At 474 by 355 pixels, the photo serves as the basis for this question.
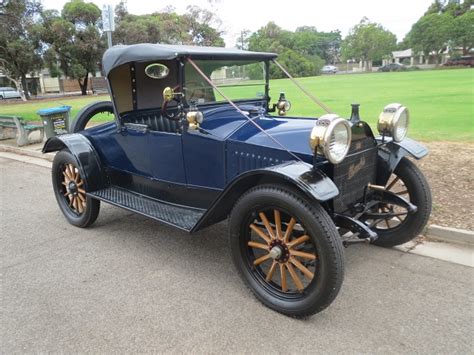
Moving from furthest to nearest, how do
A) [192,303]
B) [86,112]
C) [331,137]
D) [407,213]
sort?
[86,112] → [407,213] → [192,303] → [331,137]

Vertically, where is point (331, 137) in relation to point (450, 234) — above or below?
above

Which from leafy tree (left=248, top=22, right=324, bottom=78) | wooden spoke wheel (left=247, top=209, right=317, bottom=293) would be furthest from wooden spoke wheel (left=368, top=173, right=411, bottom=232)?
leafy tree (left=248, top=22, right=324, bottom=78)

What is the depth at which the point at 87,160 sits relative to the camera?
13.1 feet

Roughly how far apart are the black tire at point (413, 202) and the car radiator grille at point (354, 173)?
31 cm

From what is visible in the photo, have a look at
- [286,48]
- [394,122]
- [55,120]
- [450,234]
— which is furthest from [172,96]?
[286,48]

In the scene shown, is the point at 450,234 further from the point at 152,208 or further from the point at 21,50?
the point at 21,50

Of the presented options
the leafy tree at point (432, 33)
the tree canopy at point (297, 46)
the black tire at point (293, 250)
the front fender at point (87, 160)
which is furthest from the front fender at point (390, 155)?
the leafy tree at point (432, 33)

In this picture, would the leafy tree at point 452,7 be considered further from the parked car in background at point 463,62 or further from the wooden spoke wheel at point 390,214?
the wooden spoke wheel at point 390,214

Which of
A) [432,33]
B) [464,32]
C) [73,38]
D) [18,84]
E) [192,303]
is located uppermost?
[432,33]

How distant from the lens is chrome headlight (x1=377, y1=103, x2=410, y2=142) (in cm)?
311

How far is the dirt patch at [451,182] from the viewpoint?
147 inches

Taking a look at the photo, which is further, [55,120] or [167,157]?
[55,120]

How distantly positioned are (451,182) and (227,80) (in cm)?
292

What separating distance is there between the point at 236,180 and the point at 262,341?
1008 mm
